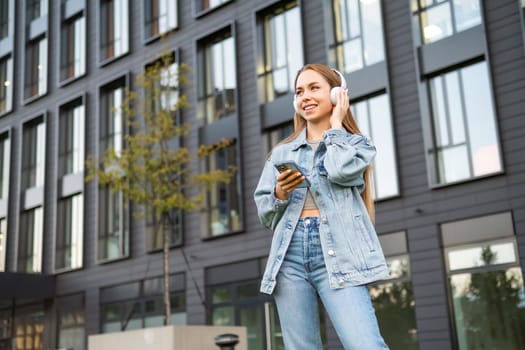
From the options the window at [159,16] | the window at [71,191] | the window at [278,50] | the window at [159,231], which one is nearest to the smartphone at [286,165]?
the window at [278,50]

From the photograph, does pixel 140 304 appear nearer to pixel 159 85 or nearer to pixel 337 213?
pixel 159 85

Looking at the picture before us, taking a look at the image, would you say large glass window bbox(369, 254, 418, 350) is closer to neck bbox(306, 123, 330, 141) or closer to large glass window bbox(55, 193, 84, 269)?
large glass window bbox(55, 193, 84, 269)

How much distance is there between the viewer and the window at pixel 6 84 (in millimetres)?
27312

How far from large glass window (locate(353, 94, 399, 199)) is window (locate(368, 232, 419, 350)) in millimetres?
1053

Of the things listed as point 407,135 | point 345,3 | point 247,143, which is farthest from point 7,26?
point 407,135

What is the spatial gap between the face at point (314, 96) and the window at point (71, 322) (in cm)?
2053

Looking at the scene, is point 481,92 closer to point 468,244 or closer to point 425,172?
point 425,172

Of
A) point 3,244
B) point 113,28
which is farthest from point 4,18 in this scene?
point 3,244

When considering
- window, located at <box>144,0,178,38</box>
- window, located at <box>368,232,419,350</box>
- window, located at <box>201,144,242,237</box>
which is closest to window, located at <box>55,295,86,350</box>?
window, located at <box>201,144,242,237</box>

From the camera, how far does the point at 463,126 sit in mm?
15125

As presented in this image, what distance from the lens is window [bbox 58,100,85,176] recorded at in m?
24.0

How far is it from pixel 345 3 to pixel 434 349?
8228mm

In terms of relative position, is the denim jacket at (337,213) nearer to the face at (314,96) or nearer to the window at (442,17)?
the face at (314,96)

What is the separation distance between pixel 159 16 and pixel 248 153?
239 inches
